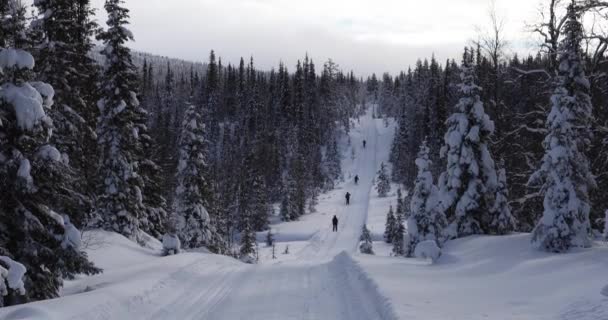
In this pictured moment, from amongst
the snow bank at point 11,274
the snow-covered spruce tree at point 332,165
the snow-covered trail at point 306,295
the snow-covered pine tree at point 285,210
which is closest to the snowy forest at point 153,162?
the snow bank at point 11,274

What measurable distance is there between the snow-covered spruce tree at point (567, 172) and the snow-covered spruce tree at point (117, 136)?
18.4 metres

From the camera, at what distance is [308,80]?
124m

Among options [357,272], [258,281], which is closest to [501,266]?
[357,272]

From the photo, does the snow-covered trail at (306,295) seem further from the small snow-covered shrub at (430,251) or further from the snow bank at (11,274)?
the snow bank at (11,274)

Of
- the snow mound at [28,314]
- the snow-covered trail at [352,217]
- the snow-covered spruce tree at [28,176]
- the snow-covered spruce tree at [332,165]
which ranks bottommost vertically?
the snow-covered trail at [352,217]

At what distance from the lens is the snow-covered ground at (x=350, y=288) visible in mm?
9233

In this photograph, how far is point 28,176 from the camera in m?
10.7

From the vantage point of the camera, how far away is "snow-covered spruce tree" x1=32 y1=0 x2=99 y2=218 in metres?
18.7

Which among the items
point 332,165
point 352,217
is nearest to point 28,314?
point 352,217

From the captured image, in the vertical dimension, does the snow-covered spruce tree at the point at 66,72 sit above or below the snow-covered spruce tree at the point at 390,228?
above

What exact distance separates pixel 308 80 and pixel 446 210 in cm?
10342

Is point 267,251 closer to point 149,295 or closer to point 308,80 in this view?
point 149,295

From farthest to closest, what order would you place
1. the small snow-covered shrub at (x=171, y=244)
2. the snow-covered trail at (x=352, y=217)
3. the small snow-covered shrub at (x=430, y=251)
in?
the snow-covered trail at (x=352, y=217)
the small snow-covered shrub at (x=171, y=244)
the small snow-covered shrub at (x=430, y=251)

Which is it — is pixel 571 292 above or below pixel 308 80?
below
